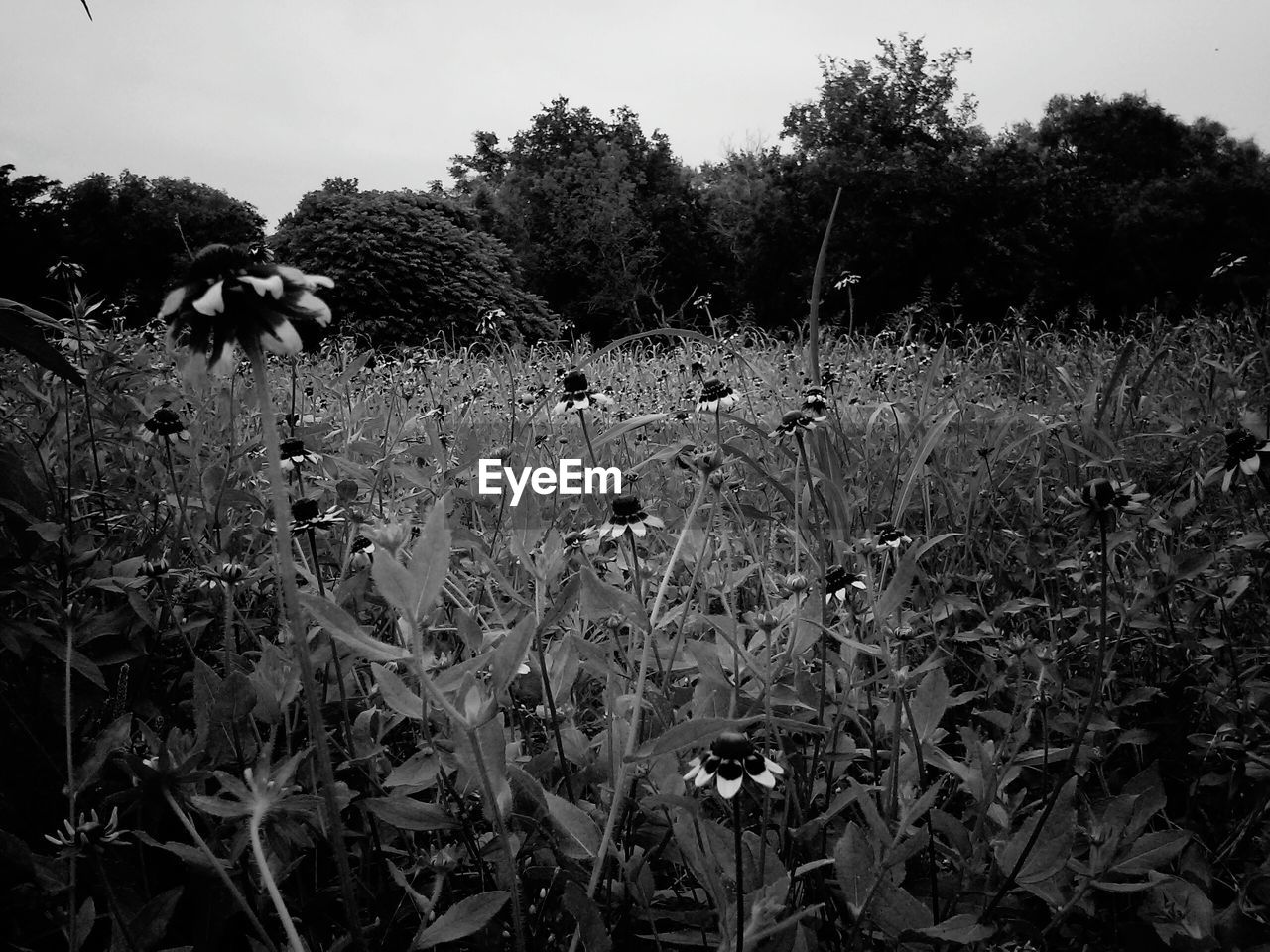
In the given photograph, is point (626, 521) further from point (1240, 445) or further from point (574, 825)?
point (1240, 445)

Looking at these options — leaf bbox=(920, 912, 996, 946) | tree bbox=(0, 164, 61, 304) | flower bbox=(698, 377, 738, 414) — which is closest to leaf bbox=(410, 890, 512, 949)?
leaf bbox=(920, 912, 996, 946)

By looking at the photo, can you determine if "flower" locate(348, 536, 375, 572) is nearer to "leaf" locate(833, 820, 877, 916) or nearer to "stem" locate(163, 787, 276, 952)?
"stem" locate(163, 787, 276, 952)

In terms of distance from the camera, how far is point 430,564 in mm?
548

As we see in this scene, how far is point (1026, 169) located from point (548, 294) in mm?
12148

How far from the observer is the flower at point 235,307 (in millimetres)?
527

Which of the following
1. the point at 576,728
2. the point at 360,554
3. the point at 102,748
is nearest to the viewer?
the point at 102,748

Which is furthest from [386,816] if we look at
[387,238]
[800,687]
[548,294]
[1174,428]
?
[548,294]

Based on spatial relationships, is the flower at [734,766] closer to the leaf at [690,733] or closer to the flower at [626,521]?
the leaf at [690,733]

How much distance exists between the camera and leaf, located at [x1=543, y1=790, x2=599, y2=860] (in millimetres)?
617

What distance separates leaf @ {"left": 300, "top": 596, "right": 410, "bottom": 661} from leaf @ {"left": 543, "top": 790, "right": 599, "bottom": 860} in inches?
7.0

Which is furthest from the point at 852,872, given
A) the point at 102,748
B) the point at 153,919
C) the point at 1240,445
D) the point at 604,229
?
the point at 604,229

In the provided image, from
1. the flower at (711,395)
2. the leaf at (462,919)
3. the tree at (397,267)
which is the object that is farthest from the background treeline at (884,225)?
the leaf at (462,919)

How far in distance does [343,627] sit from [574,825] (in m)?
0.26

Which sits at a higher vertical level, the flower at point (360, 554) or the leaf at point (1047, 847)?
the flower at point (360, 554)
